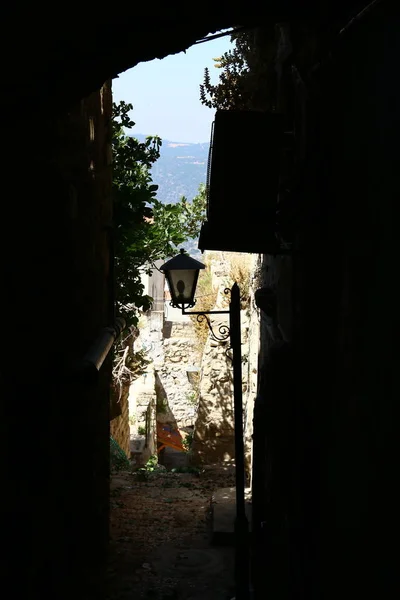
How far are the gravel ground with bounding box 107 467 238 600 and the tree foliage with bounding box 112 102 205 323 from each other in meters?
2.63

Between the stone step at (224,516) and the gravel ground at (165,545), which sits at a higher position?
the stone step at (224,516)

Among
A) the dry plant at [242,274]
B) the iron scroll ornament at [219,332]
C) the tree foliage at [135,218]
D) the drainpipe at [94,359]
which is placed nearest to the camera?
the drainpipe at [94,359]

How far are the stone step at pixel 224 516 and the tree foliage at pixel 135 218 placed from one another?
9.17 ft

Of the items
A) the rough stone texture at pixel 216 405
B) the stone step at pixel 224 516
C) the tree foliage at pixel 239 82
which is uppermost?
the tree foliage at pixel 239 82

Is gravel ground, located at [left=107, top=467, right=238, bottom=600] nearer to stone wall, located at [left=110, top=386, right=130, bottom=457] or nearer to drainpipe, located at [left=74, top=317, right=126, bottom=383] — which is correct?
drainpipe, located at [left=74, top=317, right=126, bottom=383]

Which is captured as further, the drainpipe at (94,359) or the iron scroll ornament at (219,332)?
the iron scroll ornament at (219,332)

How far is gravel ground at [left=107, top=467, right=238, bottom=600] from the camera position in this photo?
6.71 metres

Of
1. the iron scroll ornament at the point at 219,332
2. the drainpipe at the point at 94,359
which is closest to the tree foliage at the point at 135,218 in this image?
the iron scroll ornament at the point at 219,332

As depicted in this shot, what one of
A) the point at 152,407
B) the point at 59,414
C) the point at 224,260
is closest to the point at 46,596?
the point at 59,414

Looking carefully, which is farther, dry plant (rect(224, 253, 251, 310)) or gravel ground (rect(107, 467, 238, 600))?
dry plant (rect(224, 253, 251, 310))

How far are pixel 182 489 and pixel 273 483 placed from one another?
6270mm

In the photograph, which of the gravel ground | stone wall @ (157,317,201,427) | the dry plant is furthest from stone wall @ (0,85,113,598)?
stone wall @ (157,317,201,427)

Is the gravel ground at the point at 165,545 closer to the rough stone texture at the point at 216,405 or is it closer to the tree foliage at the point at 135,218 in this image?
the rough stone texture at the point at 216,405

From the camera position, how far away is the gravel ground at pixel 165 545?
671cm
